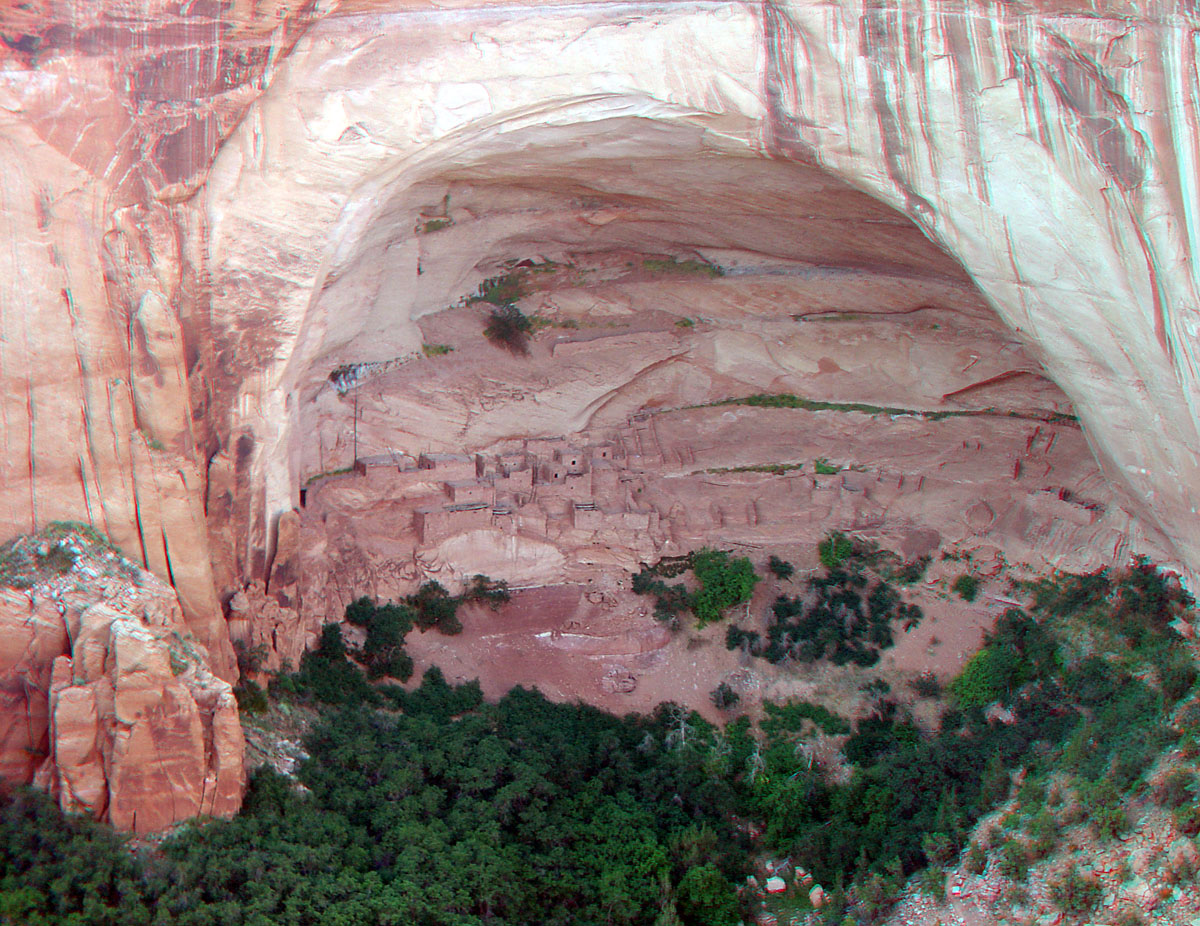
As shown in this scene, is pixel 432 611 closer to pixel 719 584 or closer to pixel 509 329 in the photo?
pixel 509 329

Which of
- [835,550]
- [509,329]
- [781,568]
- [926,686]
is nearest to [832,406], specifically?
[835,550]

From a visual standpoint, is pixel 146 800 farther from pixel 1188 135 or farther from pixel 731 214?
pixel 1188 135

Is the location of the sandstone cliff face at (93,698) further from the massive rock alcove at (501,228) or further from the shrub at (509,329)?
the shrub at (509,329)

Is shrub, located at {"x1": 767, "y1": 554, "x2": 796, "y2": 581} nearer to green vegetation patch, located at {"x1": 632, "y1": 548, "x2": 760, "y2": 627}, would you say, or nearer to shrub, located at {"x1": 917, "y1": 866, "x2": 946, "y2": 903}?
green vegetation patch, located at {"x1": 632, "y1": 548, "x2": 760, "y2": 627}

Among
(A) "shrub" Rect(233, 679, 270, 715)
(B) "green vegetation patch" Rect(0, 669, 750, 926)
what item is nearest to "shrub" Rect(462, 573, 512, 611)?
(B) "green vegetation patch" Rect(0, 669, 750, 926)

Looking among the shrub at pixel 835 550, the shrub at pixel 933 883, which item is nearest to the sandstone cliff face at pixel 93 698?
the shrub at pixel 933 883

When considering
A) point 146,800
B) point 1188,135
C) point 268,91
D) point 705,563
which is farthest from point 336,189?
point 705,563
